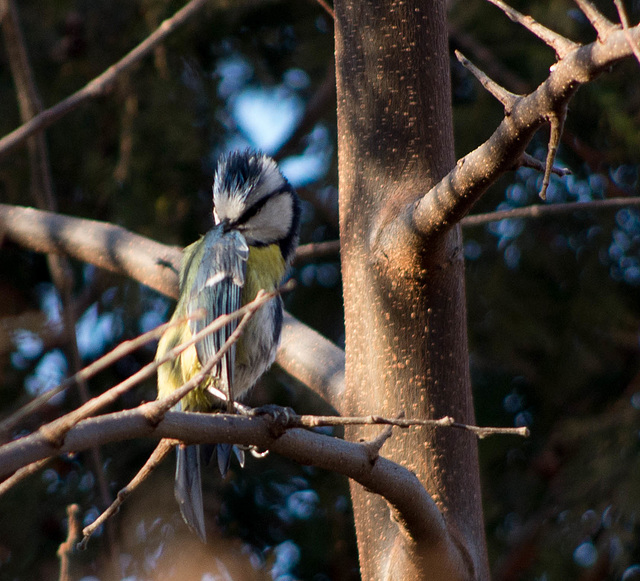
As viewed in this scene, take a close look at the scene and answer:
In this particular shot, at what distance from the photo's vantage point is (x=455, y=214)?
99 centimetres

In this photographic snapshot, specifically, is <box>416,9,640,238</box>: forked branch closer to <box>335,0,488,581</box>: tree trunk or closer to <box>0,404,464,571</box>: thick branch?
<box>335,0,488,581</box>: tree trunk

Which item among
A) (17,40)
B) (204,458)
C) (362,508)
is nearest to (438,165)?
(362,508)

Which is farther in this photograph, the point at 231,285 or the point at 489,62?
the point at 489,62

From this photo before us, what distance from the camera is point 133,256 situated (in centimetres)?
163

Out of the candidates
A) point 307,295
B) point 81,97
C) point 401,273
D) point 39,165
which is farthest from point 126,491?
point 307,295

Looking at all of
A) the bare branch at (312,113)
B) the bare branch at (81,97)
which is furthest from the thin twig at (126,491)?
the bare branch at (312,113)

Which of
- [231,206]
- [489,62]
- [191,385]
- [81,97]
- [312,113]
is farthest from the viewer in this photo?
[312,113]

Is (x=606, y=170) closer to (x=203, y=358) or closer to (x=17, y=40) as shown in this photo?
(x=203, y=358)

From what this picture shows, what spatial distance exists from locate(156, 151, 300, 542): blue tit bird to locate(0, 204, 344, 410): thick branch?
0.16ft

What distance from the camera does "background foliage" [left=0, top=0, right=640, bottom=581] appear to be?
75.2 inches

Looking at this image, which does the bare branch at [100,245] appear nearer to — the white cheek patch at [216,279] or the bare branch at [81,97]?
the white cheek patch at [216,279]

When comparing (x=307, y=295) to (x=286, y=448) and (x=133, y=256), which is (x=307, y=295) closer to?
(x=133, y=256)

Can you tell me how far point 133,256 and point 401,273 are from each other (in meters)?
0.70

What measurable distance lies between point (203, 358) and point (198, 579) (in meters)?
0.54
